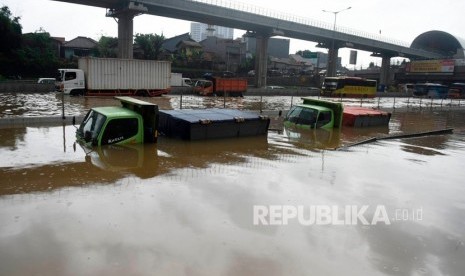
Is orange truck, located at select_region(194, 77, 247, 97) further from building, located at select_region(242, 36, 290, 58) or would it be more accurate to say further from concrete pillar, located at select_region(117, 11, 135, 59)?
building, located at select_region(242, 36, 290, 58)

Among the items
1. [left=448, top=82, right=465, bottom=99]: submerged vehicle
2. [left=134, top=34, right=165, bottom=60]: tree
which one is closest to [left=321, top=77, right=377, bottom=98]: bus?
[left=448, top=82, right=465, bottom=99]: submerged vehicle

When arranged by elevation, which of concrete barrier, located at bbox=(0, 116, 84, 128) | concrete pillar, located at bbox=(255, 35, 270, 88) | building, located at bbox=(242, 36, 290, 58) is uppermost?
building, located at bbox=(242, 36, 290, 58)

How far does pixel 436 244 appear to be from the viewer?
6457mm

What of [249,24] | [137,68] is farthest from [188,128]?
[249,24]

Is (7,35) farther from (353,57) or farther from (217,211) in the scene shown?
(353,57)

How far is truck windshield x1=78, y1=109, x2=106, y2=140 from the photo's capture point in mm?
11531

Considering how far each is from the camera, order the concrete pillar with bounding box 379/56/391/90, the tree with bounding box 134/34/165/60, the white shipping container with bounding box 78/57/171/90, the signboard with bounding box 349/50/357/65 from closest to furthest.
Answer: the white shipping container with bounding box 78/57/171/90, the tree with bounding box 134/34/165/60, the concrete pillar with bounding box 379/56/391/90, the signboard with bounding box 349/50/357/65

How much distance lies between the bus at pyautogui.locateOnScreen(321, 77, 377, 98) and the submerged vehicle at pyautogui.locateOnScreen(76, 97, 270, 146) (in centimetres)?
3699

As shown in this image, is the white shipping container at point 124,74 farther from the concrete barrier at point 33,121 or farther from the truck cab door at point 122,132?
the truck cab door at point 122,132

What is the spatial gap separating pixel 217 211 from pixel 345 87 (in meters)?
48.1

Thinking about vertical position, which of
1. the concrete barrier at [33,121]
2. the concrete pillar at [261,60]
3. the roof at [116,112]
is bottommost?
the concrete barrier at [33,121]

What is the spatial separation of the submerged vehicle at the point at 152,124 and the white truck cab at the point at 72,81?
19.1m

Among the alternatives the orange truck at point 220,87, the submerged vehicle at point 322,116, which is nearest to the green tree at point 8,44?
the orange truck at point 220,87

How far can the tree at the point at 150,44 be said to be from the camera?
60.8 meters
